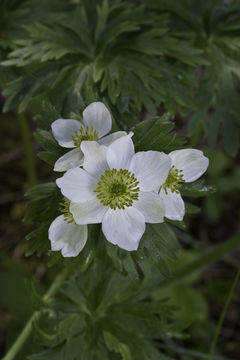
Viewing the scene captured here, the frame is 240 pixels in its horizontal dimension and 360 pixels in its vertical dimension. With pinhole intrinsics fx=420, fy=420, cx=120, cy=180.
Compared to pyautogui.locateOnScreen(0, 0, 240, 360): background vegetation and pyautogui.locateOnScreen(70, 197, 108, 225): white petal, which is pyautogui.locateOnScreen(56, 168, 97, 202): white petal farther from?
pyautogui.locateOnScreen(0, 0, 240, 360): background vegetation

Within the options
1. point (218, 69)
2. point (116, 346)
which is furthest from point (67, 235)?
point (218, 69)

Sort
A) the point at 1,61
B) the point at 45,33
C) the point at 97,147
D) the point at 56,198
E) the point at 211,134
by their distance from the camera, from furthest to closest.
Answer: the point at 211,134 → the point at 1,61 → the point at 45,33 → the point at 56,198 → the point at 97,147

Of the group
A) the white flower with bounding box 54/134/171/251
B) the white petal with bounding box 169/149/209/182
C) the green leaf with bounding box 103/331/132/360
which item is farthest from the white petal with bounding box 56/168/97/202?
the green leaf with bounding box 103/331/132/360

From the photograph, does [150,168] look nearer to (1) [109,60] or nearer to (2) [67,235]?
(2) [67,235]

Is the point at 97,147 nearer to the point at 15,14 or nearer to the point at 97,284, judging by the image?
the point at 97,284

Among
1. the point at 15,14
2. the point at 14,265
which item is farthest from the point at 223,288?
the point at 15,14

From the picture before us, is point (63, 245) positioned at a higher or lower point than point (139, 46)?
lower
